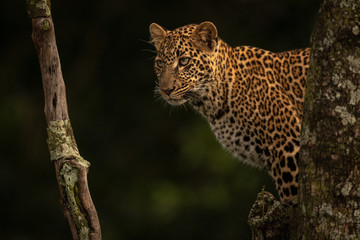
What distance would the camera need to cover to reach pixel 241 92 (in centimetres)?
704

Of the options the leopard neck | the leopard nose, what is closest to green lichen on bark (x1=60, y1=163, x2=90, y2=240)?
the leopard nose

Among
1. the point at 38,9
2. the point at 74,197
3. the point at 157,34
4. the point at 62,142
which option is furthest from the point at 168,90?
the point at 38,9

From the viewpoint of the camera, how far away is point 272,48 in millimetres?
14828

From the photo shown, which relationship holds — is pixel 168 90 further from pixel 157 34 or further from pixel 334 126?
pixel 334 126

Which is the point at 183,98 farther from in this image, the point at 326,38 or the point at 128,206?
the point at 128,206

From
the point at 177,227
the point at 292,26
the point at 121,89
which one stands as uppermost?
the point at 292,26

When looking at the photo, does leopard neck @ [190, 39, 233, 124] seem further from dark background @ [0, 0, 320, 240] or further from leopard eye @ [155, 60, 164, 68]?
dark background @ [0, 0, 320, 240]

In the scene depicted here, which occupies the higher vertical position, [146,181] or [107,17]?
[107,17]

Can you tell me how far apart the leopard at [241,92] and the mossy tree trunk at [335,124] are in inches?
99.5

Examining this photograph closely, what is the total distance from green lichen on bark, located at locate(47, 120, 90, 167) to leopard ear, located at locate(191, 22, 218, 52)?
243 centimetres

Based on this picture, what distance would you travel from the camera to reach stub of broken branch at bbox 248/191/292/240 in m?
4.72

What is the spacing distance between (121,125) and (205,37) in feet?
30.7

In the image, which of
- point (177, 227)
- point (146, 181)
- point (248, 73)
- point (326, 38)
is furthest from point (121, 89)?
point (326, 38)

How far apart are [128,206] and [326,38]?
475 inches
